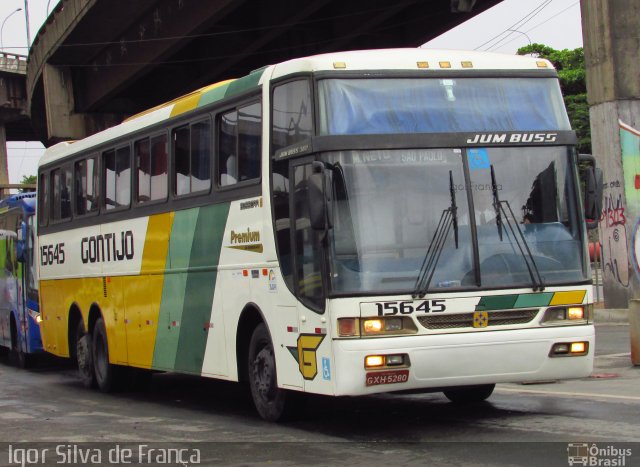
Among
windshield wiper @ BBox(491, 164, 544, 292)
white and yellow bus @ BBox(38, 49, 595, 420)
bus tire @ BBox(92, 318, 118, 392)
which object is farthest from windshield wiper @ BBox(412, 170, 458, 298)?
bus tire @ BBox(92, 318, 118, 392)

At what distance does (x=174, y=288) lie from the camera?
1320cm

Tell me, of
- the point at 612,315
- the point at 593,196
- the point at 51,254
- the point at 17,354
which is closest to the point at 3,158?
the point at 17,354

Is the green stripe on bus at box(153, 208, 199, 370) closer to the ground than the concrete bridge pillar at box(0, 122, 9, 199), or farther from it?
closer to the ground

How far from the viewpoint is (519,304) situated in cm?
969

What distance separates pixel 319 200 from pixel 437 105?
1.58 m

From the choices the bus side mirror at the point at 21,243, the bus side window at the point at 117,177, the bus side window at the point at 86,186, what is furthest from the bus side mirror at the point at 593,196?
the bus side mirror at the point at 21,243

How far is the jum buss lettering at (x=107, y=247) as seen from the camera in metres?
14.7

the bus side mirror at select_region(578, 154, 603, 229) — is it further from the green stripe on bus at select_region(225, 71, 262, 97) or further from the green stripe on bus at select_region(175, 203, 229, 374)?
the green stripe on bus at select_region(175, 203, 229, 374)

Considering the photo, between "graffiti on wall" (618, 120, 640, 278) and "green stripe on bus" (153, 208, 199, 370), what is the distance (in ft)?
38.3

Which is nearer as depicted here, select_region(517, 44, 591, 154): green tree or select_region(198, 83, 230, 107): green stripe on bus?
select_region(198, 83, 230, 107): green stripe on bus

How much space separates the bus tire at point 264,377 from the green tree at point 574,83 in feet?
151

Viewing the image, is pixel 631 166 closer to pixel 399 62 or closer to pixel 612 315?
pixel 612 315

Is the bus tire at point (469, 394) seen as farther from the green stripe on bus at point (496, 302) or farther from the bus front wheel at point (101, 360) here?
the bus front wheel at point (101, 360)

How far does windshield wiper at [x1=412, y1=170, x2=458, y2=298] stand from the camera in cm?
943
